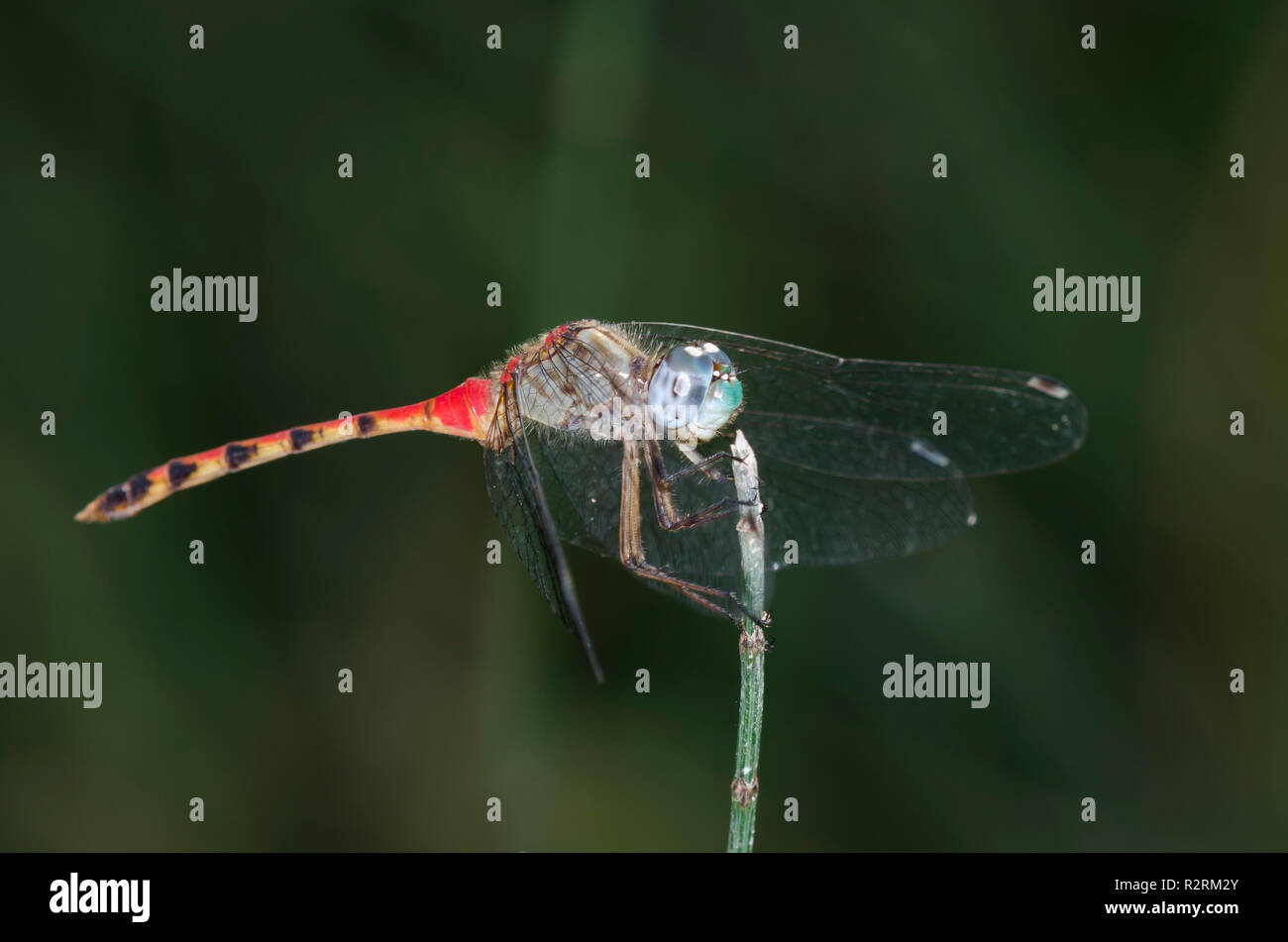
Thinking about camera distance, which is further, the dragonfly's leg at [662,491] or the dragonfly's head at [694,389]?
the dragonfly's leg at [662,491]

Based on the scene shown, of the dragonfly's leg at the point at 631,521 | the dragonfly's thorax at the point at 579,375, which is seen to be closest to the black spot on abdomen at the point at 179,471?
the dragonfly's thorax at the point at 579,375

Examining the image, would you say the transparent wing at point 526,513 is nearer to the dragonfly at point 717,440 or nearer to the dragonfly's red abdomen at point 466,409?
the dragonfly at point 717,440

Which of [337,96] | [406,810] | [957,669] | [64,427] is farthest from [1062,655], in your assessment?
[64,427]

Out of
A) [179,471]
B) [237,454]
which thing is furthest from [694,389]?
[179,471]

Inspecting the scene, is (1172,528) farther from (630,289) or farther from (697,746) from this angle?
(630,289)

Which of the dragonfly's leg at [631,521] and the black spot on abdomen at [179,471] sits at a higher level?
the black spot on abdomen at [179,471]

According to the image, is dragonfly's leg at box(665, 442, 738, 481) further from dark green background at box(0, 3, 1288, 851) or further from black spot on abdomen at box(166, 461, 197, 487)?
black spot on abdomen at box(166, 461, 197, 487)

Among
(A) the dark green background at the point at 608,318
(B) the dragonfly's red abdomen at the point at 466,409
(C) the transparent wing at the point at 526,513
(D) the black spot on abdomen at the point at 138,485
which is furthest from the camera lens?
(A) the dark green background at the point at 608,318
